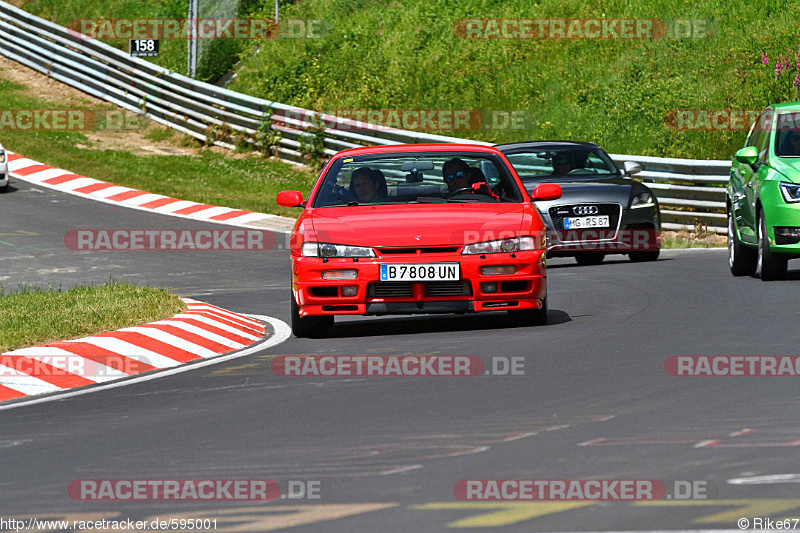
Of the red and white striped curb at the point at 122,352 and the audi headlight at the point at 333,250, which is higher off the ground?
the audi headlight at the point at 333,250

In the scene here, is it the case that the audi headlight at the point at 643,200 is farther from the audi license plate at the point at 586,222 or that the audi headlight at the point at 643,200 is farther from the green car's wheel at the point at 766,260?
the green car's wheel at the point at 766,260

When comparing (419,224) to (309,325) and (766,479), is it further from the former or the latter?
(766,479)

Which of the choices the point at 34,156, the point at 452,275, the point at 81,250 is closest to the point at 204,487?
the point at 452,275

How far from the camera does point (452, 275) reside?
9.72 m

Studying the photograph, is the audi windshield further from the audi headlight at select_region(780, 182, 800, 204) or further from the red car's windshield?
the red car's windshield

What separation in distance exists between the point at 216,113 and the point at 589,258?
1406 cm

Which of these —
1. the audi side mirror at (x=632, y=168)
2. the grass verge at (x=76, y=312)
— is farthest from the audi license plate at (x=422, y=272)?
the audi side mirror at (x=632, y=168)

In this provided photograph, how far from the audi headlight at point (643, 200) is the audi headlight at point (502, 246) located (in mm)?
6329

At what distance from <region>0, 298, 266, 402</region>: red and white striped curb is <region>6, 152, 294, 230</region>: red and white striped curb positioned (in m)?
10.9

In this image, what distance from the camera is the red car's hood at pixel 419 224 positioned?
979 centimetres

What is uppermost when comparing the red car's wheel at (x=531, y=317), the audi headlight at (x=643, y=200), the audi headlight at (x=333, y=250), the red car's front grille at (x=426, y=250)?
the red car's front grille at (x=426, y=250)

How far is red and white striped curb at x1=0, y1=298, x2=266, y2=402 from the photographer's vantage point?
28.6 ft

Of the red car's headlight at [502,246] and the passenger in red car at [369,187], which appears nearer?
the red car's headlight at [502,246]

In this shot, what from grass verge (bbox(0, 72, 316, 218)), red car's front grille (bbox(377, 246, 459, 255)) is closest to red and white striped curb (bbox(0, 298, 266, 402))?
red car's front grille (bbox(377, 246, 459, 255))
